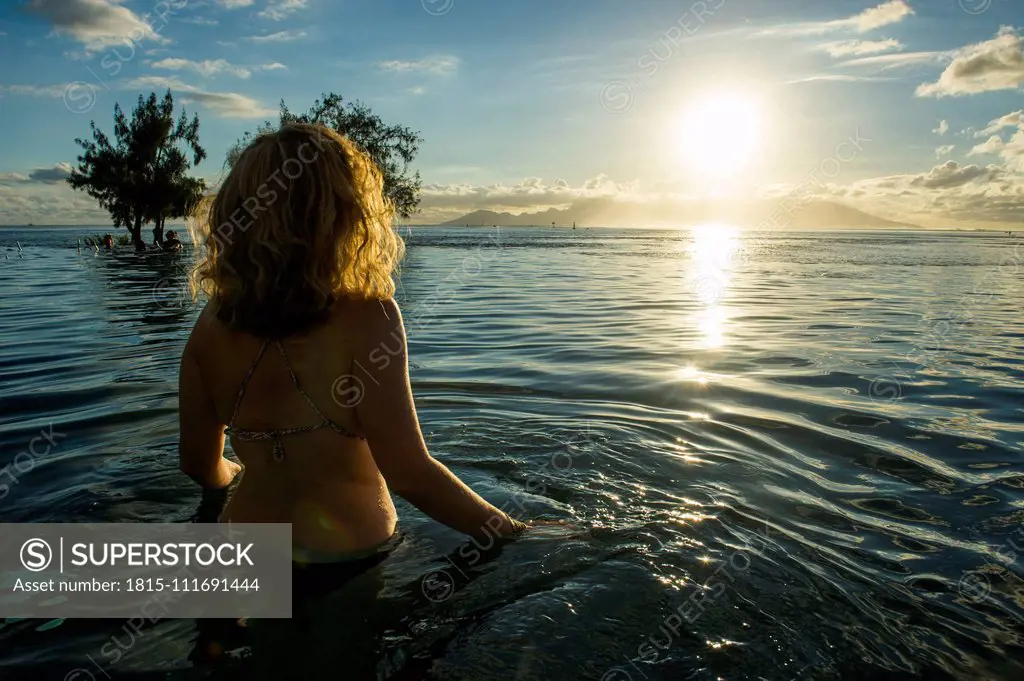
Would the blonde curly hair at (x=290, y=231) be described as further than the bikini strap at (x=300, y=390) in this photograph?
No

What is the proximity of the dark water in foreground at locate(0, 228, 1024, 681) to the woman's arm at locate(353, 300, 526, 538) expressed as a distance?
54 centimetres

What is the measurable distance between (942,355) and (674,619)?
8142 millimetres

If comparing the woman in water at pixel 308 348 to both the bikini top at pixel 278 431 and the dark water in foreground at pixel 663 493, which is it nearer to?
the bikini top at pixel 278 431

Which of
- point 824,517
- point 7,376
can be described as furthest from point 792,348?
point 7,376

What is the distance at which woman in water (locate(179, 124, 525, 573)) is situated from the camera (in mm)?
2453

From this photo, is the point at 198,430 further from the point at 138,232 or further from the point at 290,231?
the point at 138,232

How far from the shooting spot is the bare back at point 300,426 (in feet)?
8.44

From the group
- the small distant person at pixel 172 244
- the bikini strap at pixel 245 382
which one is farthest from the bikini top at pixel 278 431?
the small distant person at pixel 172 244

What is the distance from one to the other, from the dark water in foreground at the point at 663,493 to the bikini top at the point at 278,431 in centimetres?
85

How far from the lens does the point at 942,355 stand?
8.98m

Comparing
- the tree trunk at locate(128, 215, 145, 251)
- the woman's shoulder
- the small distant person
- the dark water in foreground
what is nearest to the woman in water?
the woman's shoulder

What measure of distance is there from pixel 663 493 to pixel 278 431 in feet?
8.85

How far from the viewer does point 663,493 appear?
4.38 meters

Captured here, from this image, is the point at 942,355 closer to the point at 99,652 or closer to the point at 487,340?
the point at 487,340
